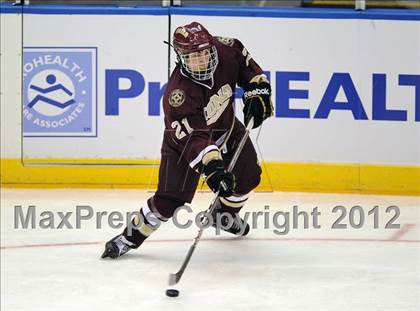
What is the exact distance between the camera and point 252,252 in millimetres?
4359

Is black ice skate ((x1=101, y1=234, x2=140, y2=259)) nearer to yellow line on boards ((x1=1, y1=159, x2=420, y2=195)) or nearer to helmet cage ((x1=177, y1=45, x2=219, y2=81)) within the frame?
helmet cage ((x1=177, y1=45, x2=219, y2=81))

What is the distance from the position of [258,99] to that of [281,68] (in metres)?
1.56

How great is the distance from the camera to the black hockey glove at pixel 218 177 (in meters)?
3.70

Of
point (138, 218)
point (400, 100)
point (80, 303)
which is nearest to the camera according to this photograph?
point (80, 303)

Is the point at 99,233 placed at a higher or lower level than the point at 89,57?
lower

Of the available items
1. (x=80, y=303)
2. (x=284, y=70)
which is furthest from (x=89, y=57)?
(x=80, y=303)

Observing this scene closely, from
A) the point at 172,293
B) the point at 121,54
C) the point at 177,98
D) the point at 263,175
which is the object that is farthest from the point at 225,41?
the point at 121,54

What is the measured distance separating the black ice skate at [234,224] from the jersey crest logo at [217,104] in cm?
61

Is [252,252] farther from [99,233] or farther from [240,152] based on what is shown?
[99,233]

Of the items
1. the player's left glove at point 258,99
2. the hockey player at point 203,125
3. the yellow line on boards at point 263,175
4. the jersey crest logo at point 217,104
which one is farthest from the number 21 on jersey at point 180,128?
Answer: the yellow line on boards at point 263,175

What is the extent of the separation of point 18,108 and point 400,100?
2.20 metres

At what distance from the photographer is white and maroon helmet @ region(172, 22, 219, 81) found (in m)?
3.64

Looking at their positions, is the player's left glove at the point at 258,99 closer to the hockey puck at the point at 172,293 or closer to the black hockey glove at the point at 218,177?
the black hockey glove at the point at 218,177
